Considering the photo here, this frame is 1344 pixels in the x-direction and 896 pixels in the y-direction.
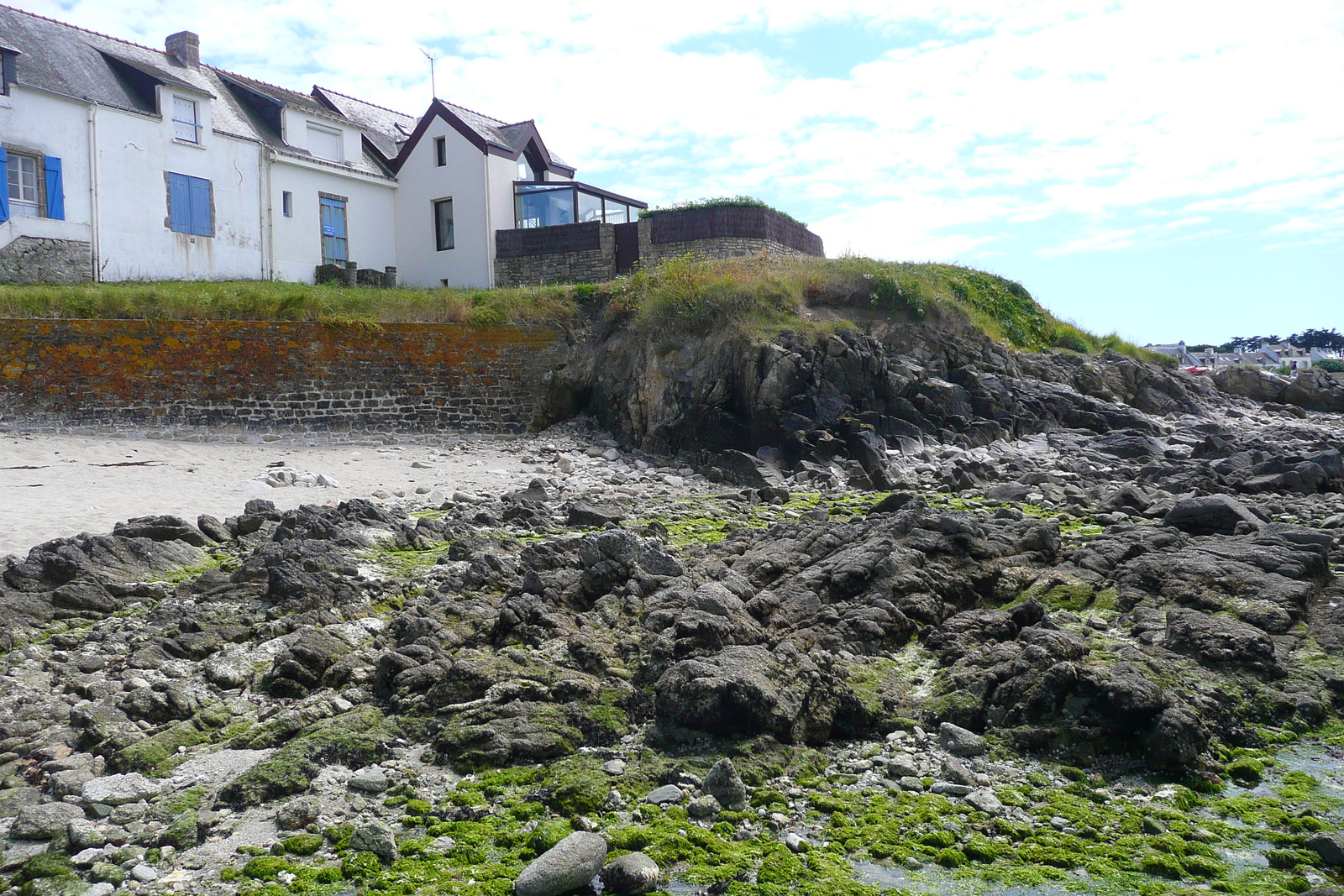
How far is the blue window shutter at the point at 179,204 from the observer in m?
22.5

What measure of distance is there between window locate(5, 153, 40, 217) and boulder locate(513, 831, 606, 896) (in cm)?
2179

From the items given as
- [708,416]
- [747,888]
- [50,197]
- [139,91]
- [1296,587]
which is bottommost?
[747,888]

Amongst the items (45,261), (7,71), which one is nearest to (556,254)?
(45,261)

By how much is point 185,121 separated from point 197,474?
13.2 m

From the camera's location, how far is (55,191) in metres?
20.5

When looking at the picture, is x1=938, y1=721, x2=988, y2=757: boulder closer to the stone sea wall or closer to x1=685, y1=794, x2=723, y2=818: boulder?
x1=685, y1=794, x2=723, y2=818: boulder

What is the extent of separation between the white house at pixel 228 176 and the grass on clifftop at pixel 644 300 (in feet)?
6.41

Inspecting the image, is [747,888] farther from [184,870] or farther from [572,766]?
[184,870]

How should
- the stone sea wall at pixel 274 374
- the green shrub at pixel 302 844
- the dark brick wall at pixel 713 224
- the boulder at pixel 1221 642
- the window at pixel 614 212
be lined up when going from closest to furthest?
the green shrub at pixel 302 844 < the boulder at pixel 1221 642 < the stone sea wall at pixel 274 374 < the dark brick wall at pixel 713 224 < the window at pixel 614 212

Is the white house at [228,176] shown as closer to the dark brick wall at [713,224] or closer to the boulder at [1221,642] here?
the dark brick wall at [713,224]

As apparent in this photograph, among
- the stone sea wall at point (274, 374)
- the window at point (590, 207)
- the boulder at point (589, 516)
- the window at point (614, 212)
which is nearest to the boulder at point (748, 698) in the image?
the boulder at point (589, 516)

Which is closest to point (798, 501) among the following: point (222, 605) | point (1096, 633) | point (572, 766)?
point (1096, 633)

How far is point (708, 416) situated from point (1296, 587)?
11.0 meters

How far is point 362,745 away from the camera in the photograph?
16.4 feet
